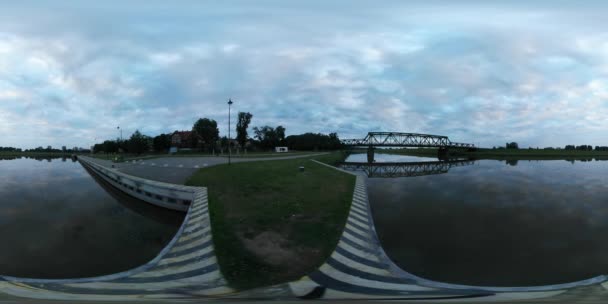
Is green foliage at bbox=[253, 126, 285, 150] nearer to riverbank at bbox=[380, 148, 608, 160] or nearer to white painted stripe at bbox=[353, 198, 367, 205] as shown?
riverbank at bbox=[380, 148, 608, 160]

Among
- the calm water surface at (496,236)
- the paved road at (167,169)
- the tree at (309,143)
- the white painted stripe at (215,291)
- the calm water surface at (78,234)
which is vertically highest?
the tree at (309,143)

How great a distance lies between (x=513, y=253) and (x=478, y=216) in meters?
4.26

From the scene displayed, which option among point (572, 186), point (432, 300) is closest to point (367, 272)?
point (432, 300)

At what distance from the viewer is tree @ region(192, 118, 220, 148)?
73.8 meters

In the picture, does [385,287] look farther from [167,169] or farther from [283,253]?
[167,169]

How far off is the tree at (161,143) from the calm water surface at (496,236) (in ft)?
278

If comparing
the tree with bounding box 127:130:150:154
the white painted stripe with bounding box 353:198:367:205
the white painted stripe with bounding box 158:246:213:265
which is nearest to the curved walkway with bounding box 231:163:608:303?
the white painted stripe with bounding box 158:246:213:265

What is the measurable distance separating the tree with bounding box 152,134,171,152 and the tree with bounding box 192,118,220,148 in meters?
16.0

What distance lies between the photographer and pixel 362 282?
5.51 m

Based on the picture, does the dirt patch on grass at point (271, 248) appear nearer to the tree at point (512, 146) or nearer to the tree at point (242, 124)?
the tree at point (242, 124)

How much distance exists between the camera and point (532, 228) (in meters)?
9.93

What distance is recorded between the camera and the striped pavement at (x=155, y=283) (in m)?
4.68

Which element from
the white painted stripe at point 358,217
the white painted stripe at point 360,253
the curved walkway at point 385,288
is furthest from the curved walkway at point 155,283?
the white painted stripe at point 358,217

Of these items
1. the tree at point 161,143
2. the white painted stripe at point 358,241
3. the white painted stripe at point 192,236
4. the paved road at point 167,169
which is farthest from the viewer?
the tree at point 161,143
